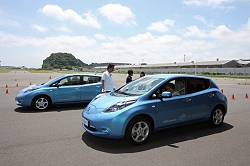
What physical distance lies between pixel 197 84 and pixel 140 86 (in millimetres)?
1547

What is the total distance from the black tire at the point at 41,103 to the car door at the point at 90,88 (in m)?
1.34

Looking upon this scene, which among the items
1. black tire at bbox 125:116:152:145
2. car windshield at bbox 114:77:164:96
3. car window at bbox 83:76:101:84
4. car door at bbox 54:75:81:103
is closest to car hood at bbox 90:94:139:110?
car windshield at bbox 114:77:164:96

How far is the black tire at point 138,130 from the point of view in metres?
4.55

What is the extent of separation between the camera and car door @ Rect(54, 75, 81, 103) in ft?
28.3

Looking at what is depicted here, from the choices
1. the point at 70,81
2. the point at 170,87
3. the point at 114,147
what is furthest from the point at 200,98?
the point at 70,81

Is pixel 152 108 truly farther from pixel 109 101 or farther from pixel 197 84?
pixel 197 84

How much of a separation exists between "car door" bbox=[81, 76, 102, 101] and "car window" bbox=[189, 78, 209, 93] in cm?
455

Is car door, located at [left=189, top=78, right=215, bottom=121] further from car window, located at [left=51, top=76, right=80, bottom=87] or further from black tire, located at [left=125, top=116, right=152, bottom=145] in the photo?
car window, located at [left=51, top=76, right=80, bottom=87]

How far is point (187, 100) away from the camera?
5410mm

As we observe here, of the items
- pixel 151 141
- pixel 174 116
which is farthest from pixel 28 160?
pixel 174 116

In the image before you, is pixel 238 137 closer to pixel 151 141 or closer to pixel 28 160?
pixel 151 141

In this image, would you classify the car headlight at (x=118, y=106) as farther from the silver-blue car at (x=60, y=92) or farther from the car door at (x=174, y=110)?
the silver-blue car at (x=60, y=92)

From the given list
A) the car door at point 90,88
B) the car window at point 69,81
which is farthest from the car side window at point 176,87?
the car window at point 69,81

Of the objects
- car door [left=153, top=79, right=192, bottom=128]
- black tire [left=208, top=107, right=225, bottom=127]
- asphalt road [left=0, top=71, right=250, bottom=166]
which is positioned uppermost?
car door [left=153, top=79, right=192, bottom=128]
